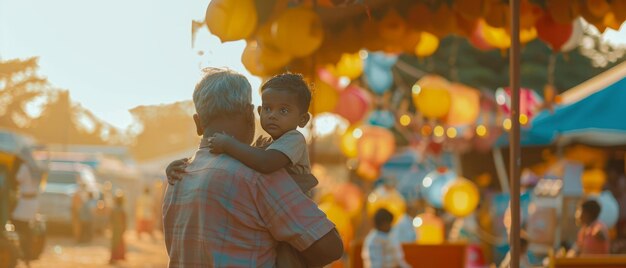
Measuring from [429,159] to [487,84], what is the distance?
13.6 meters

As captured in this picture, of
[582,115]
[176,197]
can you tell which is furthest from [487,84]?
[176,197]

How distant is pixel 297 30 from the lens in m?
7.21

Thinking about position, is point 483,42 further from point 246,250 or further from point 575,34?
point 246,250

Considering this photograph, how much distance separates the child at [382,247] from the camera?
8.56 meters

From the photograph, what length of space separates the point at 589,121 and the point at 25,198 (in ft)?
21.3

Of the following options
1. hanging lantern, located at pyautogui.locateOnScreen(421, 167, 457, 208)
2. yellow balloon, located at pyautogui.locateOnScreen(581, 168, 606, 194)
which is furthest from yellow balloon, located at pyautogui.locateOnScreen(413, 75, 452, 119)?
yellow balloon, located at pyautogui.locateOnScreen(581, 168, 606, 194)

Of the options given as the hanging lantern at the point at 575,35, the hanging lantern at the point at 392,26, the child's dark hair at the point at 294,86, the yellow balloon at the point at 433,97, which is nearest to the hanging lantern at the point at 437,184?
the yellow balloon at the point at 433,97

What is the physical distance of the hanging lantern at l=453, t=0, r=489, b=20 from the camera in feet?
25.0

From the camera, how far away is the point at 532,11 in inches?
301

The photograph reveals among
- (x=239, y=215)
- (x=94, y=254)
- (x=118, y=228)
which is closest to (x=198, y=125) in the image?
(x=239, y=215)

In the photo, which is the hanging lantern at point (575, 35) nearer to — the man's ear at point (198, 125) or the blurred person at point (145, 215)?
the man's ear at point (198, 125)

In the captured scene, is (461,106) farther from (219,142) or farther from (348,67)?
(219,142)

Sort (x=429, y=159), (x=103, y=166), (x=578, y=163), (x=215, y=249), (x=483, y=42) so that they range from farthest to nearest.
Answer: (x=103, y=166) → (x=429, y=159) → (x=578, y=163) → (x=483, y=42) → (x=215, y=249)

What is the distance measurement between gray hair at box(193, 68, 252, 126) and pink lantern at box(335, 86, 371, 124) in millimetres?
7016
